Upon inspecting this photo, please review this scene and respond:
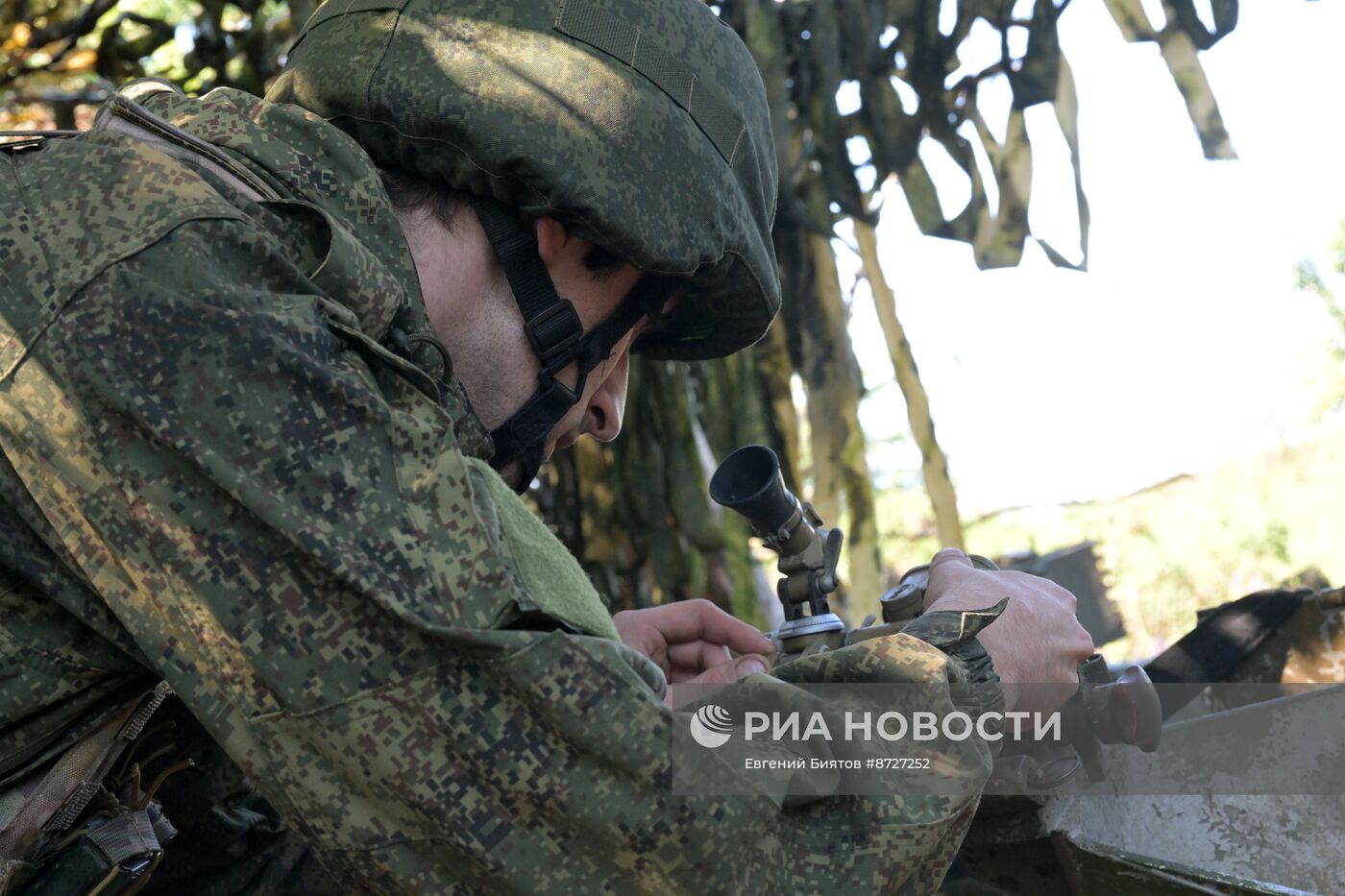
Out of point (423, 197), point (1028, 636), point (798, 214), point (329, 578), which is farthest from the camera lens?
point (798, 214)

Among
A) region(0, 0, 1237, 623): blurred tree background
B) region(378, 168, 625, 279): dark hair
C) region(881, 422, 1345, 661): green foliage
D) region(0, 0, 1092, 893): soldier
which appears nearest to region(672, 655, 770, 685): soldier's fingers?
region(0, 0, 1092, 893): soldier

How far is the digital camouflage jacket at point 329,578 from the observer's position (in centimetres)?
115

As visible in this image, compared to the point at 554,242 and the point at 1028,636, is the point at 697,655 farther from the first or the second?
the point at 554,242

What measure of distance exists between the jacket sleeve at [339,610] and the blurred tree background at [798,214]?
3.95 meters

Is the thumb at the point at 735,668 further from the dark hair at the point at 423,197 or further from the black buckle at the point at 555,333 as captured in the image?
the dark hair at the point at 423,197

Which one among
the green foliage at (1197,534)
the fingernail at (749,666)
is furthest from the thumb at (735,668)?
the green foliage at (1197,534)

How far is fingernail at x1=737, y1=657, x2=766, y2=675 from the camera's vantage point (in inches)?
76.3

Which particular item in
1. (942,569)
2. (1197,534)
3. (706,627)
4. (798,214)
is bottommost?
(1197,534)

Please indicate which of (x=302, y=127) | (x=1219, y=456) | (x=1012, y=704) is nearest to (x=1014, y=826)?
(x=1012, y=704)

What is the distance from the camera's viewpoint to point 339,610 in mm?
1148

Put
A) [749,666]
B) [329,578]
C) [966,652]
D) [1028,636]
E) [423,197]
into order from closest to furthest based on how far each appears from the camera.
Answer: [329,578], [966,652], [1028,636], [423,197], [749,666]

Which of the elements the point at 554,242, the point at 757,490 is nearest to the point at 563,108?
the point at 554,242

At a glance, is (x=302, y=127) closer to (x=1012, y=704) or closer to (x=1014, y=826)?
(x=1012, y=704)

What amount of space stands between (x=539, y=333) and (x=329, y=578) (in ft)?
2.31
